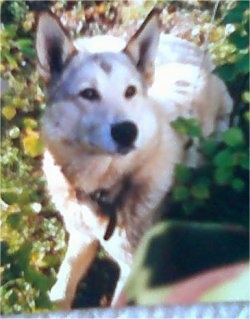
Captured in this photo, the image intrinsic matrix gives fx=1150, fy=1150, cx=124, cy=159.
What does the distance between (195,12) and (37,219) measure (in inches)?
24.0

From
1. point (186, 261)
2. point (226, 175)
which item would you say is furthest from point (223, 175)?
point (186, 261)

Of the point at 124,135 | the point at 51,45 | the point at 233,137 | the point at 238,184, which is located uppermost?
the point at 51,45

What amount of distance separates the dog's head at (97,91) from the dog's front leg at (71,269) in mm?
221

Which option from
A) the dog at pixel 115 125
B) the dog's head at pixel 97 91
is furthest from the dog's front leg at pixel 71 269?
the dog's head at pixel 97 91

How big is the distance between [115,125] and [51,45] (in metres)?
0.24

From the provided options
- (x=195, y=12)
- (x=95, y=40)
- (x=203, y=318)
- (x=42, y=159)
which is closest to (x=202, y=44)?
(x=195, y=12)

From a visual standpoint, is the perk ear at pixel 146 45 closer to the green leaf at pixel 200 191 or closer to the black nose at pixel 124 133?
the black nose at pixel 124 133

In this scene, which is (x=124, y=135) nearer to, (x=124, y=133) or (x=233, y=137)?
(x=124, y=133)

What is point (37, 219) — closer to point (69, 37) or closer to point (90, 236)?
point (90, 236)

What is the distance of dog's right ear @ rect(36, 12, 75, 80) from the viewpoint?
2.68m

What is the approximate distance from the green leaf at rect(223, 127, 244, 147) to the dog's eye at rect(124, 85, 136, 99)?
0.24m

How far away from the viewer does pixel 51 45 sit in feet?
8.80

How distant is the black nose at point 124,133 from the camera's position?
266 centimetres

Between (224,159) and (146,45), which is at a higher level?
(146,45)
